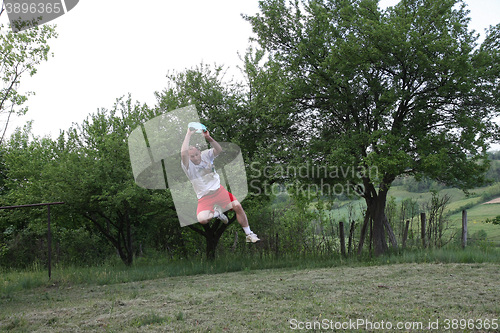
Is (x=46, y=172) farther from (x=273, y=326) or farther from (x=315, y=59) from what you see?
(x=273, y=326)

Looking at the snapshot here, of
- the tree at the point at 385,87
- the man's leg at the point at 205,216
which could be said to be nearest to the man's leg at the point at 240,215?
the man's leg at the point at 205,216

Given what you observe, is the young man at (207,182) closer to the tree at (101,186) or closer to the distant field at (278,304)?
the distant field at (278,304)

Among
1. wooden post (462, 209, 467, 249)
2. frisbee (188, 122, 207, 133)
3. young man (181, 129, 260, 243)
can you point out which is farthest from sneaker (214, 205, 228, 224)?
wooden post (462, 209, 467, 249)

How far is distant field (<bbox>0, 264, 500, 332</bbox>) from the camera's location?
585 centimetres

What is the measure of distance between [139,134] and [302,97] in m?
6.09

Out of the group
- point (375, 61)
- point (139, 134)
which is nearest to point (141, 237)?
point (139, 134)

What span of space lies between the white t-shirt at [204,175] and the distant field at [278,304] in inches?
76.3

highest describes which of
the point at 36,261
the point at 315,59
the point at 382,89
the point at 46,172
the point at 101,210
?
the point at 315,59

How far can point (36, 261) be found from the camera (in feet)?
61.7

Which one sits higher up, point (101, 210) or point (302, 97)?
A: point (302, 97)

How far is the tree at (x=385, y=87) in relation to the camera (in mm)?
12758

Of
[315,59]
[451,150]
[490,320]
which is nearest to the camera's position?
[490,320]

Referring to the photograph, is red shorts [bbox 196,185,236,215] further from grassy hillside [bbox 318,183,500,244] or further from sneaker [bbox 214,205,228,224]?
grassy hillside [bbox 318,183,500,244]

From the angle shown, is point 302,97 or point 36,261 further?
point 36,261
